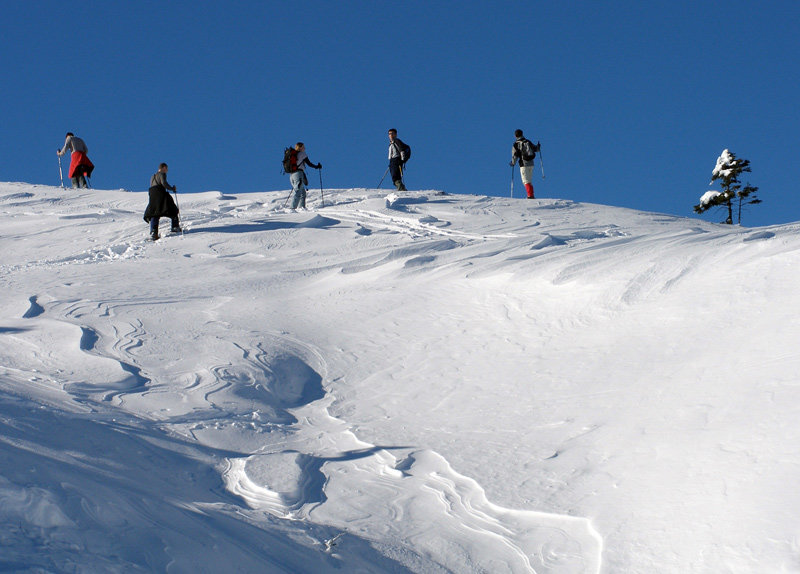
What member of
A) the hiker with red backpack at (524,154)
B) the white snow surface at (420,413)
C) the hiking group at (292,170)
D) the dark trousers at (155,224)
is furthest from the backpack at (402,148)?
the white snow surface at (420,413)

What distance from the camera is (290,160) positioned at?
1580 cm

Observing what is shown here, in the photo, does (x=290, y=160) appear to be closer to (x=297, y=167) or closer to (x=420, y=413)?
(x=297, y=167)

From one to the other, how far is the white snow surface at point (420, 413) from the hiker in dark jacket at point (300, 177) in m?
5.59

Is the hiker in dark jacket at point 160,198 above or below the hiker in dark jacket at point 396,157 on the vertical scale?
below

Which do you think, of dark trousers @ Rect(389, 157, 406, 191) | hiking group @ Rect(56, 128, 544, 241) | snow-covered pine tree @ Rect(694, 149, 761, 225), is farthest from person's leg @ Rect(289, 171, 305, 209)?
snow-covered pine tree @ Rect(694, 149, 761, 225)

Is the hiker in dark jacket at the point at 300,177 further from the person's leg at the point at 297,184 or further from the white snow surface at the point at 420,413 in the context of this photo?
the white snow surface at the point at 420,413

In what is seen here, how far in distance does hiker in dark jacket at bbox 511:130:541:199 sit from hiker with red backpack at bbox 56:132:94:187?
11198 mm

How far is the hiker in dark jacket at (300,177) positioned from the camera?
15836 mm

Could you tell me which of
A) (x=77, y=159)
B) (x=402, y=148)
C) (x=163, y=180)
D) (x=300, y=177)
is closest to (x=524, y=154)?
(x=402, y=148)

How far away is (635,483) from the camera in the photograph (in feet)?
13.6

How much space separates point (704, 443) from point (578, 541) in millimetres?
1044

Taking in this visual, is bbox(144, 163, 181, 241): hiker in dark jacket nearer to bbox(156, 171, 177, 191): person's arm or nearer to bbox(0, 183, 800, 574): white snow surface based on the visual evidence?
bbox(156, 171, 177, 191): person's arm

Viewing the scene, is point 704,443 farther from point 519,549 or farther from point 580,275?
point 580,275

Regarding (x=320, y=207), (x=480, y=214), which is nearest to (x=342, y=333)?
(x=480, y=214)
